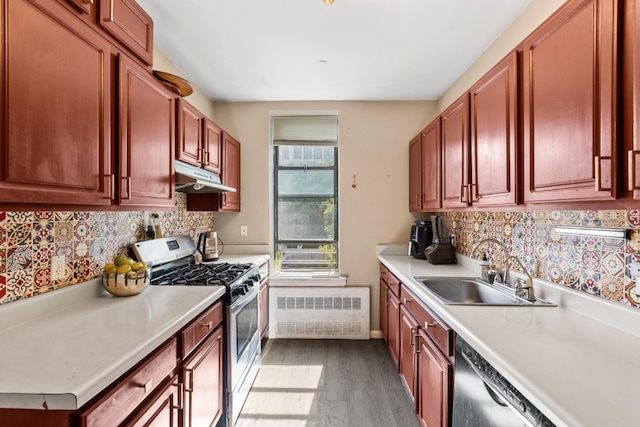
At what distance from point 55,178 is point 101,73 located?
1.73 ft

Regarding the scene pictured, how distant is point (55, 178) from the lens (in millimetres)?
1077

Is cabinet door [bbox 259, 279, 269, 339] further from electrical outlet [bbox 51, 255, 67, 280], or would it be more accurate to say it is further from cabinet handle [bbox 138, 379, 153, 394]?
cabinet handle [bbox 138, 379, 153, 394]

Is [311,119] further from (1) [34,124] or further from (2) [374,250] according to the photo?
(1) [34,124]

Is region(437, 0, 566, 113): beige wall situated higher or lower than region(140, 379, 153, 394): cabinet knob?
higher

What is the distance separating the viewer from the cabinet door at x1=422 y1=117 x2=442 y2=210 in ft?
8.14

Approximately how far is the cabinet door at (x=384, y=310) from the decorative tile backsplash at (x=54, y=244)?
2.18m

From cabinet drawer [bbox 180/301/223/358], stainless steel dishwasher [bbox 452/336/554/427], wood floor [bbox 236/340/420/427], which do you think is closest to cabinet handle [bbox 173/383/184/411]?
cabinet drawer [bbox 180/301/223/358]

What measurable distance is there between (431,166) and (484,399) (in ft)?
6.27

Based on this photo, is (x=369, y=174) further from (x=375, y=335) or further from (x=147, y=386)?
(x=147, y=386)

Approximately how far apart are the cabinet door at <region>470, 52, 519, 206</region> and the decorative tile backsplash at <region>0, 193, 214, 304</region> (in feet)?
7.11

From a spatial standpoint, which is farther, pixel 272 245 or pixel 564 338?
pixel 272 245

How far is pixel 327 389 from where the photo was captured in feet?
7.93

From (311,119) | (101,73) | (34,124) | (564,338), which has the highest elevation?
(311,119)

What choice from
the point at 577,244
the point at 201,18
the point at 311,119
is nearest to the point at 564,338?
the point at 577,244
